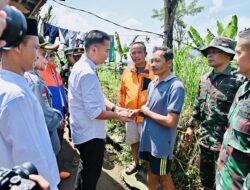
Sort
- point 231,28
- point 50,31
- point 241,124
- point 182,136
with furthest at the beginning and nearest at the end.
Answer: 1. point 50,31
2. point 231,28
3. point 182,136
4. point 241,124

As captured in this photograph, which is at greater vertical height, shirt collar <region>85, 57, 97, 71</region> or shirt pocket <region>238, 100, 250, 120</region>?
shirt collar <region>85, 57, 97, 71</region>

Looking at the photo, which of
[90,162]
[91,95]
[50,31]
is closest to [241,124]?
[91,95]

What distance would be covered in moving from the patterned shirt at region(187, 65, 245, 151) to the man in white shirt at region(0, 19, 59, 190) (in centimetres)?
167

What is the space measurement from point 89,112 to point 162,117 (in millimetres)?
736

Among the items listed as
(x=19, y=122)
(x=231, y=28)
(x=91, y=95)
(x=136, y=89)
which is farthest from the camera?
(x=231, y=28)

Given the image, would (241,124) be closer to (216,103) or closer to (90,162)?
(216,103)

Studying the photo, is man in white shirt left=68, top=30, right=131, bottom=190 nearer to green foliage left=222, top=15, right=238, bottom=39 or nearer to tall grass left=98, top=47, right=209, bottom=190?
tall grass left=98, top=47, right=209, bottom=190

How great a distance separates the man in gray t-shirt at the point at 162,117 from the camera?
8.40ft

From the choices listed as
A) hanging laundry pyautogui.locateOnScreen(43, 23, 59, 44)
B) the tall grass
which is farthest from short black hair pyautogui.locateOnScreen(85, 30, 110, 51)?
hanging laundry pyautogui.locateOnScreen(43, 23, 59, 44)

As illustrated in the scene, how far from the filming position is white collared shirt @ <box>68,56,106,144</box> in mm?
2385

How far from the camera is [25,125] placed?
134 centimetres

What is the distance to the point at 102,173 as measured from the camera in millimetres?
3879

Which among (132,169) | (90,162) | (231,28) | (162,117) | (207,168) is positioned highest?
(231,28)

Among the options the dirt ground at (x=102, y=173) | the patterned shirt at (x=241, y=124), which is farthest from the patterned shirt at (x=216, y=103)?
the dirt ground at (x=102, y=173)
